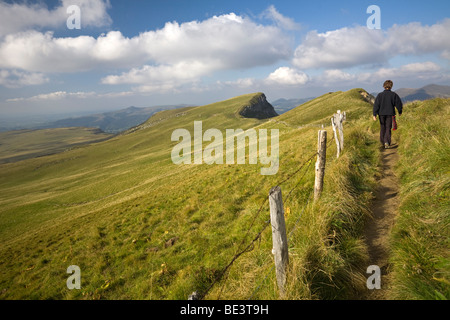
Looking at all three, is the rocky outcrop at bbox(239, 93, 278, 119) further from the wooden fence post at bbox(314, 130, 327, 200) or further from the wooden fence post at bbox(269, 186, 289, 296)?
Result: the wooden fence post at bbox(269, 186, 289, 296)

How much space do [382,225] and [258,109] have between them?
504 ft

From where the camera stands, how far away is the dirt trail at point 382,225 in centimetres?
426

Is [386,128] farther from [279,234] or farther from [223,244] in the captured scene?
[279,234]

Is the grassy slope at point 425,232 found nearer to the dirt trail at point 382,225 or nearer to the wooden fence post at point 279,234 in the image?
the dirt trail at point 382,225

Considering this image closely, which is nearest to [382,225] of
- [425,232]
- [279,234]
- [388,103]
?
[425,232]

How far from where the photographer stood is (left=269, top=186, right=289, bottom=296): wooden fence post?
3.78 m

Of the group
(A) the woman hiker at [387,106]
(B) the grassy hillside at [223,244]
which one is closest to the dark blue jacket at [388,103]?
(A) the woman hiker at [387,106]

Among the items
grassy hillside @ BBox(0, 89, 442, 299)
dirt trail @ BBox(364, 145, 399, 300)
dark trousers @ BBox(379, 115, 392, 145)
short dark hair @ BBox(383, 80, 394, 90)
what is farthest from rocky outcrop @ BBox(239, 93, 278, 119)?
dirt trail @ BBox(364, 145, 399, 300)

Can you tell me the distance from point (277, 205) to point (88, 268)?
37.7 feet

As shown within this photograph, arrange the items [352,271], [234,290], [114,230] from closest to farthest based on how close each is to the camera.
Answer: [352,271] < [234,290] < [114,230]

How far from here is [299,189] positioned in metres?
9.77

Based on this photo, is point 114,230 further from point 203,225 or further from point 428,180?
point 428,180

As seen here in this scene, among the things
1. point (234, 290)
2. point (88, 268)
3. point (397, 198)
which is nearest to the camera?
point (234, 290)
